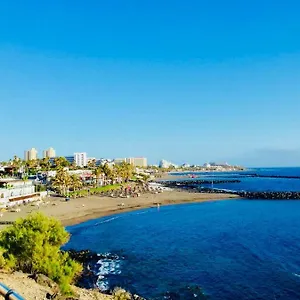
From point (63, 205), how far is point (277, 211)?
4455 cm

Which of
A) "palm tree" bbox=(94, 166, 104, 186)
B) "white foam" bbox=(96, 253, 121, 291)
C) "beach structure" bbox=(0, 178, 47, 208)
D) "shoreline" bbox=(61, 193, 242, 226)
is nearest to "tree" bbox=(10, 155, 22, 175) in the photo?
"palm tree" bbox=(94, 166, 104, 186)

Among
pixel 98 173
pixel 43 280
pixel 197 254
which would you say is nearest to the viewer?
pixel 43 280

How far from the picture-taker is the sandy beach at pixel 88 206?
61381mm

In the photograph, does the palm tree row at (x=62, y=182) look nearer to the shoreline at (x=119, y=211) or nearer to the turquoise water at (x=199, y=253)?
the shoreline at (x=119, y=211)

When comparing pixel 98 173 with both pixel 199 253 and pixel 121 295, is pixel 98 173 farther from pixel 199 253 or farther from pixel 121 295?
pixel 121 295

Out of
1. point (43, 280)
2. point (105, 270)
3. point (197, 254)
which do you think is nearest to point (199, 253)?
point (197, 254)

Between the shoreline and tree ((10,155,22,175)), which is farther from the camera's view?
tree ((10,155,22,175))

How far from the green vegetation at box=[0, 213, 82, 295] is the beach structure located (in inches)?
1860

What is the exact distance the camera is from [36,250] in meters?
21.6

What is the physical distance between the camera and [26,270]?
2200 cm

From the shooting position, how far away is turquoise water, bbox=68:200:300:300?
2750cm

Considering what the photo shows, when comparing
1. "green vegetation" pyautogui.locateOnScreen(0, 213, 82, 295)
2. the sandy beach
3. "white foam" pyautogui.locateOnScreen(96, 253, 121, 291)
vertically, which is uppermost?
"green vegetation" pyautogui.locateOnScreen(0, 213, 82, 295)

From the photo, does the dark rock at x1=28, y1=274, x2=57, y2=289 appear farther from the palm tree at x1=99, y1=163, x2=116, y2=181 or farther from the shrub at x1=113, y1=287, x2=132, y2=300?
the palm tree at x1=99, y1=163, x2=116, y2=181

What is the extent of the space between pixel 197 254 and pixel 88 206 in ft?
137
